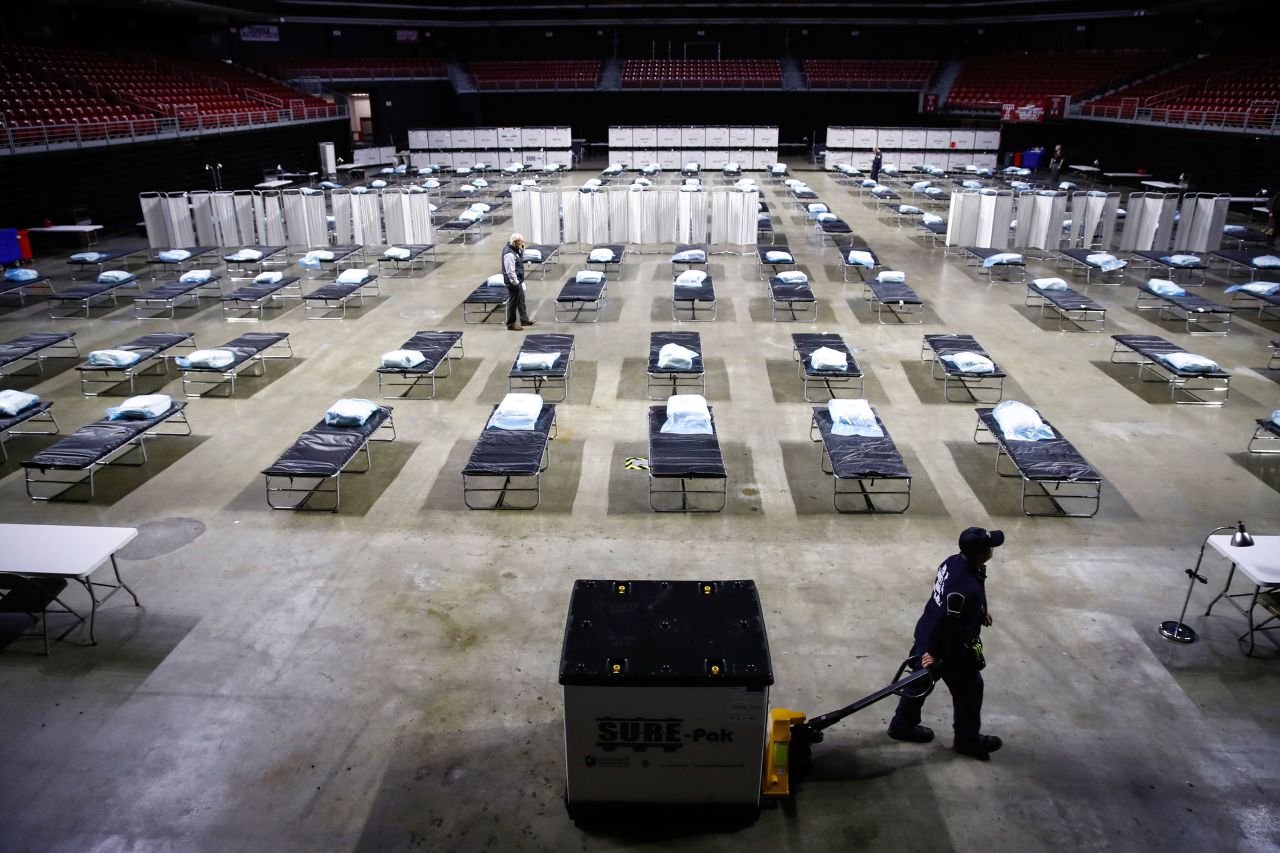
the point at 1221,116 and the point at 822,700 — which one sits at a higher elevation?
the point at 1221,116

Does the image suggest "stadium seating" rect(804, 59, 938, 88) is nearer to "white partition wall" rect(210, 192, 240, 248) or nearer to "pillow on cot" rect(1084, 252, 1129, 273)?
"pillow on cot" rect(1084, 252, 1129, 273)

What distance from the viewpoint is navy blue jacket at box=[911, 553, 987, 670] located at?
4.76m

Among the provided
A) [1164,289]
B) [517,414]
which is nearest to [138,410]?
[517,414]

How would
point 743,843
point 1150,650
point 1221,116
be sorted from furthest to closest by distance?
point 1221,116
point 1150,650
point 743,843

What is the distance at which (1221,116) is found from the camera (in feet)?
80.4

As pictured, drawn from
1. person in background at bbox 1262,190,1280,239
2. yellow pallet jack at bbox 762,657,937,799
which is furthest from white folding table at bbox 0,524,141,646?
person in background at bbox 1262,190,1280,239

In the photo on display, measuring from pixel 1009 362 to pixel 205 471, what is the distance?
34.4 feet

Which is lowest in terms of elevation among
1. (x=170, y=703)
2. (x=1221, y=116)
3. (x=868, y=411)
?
(x=170, y=703)

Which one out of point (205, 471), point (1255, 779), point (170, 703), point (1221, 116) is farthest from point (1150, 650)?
point (1221, 116)

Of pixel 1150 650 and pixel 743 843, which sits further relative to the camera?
pixel 1150 650

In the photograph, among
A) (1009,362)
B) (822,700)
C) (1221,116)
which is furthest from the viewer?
(1221,116)

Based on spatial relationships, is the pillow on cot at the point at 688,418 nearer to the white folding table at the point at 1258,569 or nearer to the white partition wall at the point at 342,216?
the white folding table at the point at 1258,569

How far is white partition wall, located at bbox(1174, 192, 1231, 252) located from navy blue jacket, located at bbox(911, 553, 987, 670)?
1782 cm

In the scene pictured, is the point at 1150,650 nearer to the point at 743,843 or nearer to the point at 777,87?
the point at 743,843
